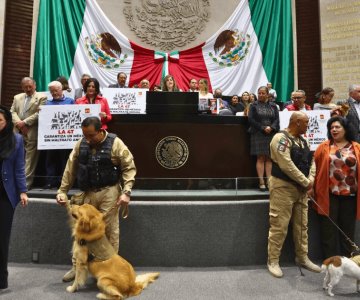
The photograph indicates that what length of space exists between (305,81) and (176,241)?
7.14 meters

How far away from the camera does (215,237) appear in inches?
159

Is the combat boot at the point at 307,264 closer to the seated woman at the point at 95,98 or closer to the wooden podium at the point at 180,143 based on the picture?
the wooden podium at the point at 180,143

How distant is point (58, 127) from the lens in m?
4.53

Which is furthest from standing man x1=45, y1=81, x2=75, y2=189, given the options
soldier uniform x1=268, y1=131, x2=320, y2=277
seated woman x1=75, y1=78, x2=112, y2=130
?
soldier uniform x1=268, y1=131, x2=320, y2=277

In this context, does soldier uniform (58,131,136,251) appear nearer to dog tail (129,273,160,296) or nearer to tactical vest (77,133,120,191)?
tactical vest (77,133,120,191)

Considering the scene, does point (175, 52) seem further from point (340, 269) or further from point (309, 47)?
point (340, 269)

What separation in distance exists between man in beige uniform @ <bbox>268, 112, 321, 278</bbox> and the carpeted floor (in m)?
0.23

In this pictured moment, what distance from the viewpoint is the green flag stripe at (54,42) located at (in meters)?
8.75

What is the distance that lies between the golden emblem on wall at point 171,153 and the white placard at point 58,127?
1116 millimetres

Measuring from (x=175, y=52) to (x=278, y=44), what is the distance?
117 inches

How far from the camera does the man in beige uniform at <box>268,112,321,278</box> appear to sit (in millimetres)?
3619

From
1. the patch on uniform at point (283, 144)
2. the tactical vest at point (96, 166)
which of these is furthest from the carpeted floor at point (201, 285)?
the patch on uniform at point (283, 144)

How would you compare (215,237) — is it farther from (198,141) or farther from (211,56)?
(211,56)

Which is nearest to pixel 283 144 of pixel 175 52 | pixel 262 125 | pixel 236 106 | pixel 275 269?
pixel 262 125
